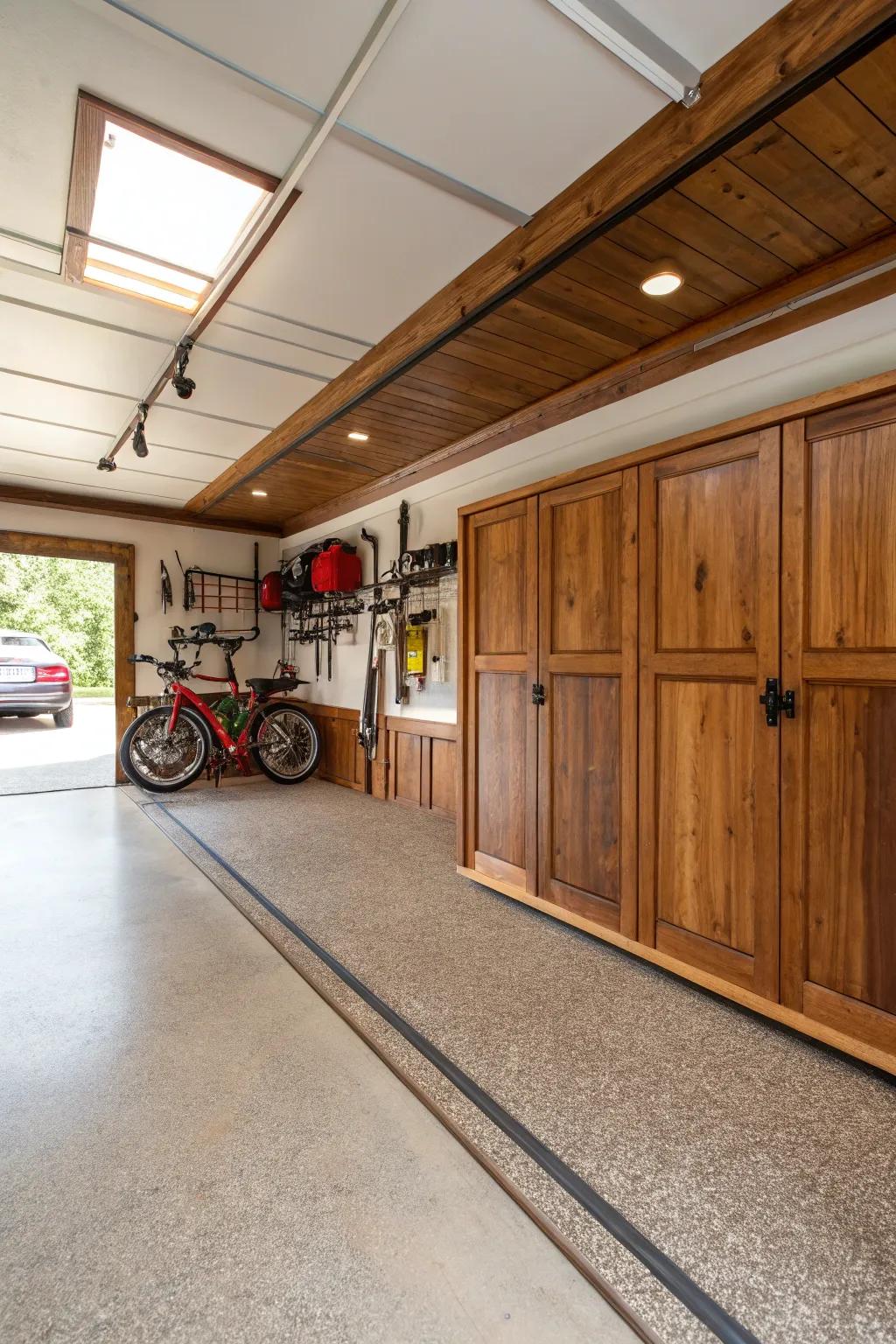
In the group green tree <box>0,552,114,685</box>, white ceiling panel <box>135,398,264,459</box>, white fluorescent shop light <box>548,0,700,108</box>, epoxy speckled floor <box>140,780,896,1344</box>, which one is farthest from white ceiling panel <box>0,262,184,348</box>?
green tree <box>0,552,114,685</box>

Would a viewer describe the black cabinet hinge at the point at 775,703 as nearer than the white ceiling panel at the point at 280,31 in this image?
No

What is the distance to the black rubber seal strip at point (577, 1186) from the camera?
1.25 metres

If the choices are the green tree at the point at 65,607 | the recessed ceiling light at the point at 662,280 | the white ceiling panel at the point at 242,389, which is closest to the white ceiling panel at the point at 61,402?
the white ceiling panel at the point at 242,389

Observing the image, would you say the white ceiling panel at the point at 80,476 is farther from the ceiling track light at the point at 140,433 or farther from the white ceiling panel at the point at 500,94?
the white ceiling panel at the point at 500,94

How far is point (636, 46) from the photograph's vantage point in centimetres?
168

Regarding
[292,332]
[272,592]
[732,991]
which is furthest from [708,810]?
[272,592]

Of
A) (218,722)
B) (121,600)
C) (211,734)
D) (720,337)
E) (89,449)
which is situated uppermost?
(89,449)

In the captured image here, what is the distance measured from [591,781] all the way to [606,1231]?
1695 mm

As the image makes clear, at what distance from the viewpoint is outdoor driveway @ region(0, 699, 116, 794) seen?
6.51 m

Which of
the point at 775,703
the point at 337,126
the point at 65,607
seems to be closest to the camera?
the point at 337,126

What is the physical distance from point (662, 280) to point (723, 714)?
1.74 metres

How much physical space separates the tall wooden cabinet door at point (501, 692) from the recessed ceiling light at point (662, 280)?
1002 millimetres

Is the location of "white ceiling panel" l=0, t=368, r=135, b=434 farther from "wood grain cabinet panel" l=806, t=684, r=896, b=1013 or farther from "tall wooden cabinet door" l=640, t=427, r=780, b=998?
"wood grain cabinet panel" l=806, t=684, r=896, b=1013

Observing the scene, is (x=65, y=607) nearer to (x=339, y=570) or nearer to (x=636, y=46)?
(x=339, y=570)
